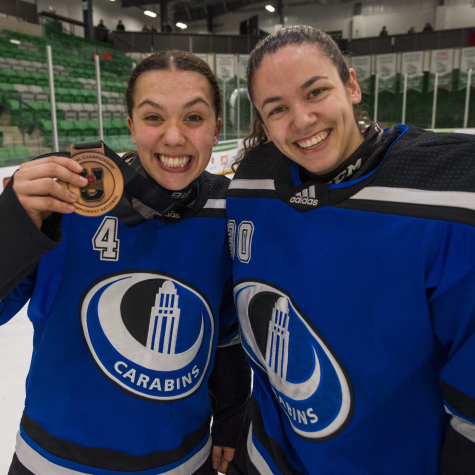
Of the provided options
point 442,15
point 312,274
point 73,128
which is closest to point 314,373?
point 312,274

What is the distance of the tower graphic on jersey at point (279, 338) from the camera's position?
0.92 meters

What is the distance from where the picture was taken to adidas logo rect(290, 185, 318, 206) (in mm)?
900

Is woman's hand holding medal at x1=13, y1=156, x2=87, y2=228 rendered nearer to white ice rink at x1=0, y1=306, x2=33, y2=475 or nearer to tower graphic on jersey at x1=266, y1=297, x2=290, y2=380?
tower graphic on jersey at x1=266, y1=297, x2=290, y2=380

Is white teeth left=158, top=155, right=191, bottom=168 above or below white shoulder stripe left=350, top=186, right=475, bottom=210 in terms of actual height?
above

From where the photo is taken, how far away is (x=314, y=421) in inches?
35.3

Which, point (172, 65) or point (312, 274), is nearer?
point (312, 274)

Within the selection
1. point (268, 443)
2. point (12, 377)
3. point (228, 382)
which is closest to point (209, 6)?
point (12, 377)

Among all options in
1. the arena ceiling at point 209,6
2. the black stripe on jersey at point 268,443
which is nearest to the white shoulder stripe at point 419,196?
the black stripe on jersey at point 268,443

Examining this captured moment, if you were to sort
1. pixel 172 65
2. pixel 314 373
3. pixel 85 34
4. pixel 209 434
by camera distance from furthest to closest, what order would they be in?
1. pixel 85 34
2. pixel 209 434
3. pixel 172 65
4. pixel 314 373

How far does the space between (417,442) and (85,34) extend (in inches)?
588

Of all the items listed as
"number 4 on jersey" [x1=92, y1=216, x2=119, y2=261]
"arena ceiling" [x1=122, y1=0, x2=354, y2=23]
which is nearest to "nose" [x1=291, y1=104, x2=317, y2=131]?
"number 4 on jersey" [x1=92, y1=216, x2=119, y2=261]

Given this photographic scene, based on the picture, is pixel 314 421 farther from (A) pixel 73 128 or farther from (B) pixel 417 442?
(A) pixel 73 128

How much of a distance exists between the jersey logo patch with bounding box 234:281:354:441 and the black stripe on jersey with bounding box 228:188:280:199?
21 centimetres

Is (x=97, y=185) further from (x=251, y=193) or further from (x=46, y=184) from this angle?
(x=251, y=193)
